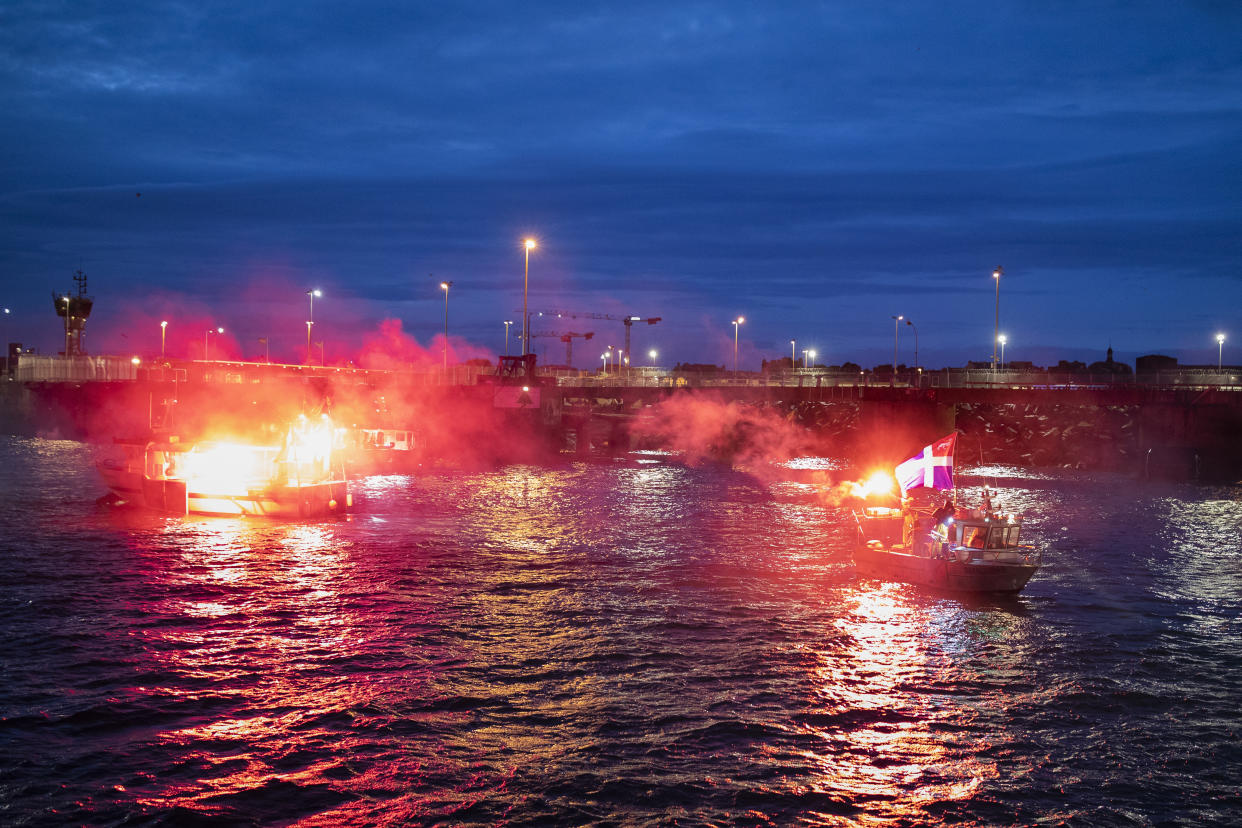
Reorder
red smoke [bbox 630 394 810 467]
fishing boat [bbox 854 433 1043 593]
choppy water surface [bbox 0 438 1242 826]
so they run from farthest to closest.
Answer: red smoke [bbox 630 394 810 467] → fishing boat [bbox 854 433 1043 593] → choppy water surface [bbox 0 438 1242 826]

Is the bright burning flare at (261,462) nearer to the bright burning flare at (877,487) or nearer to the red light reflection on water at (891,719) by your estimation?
the bright burning flare at (877,487)

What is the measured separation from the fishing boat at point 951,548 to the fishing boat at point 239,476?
33212 mm

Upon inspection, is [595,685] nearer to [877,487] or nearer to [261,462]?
[877,487]

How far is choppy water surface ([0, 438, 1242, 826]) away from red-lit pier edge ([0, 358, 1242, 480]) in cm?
3167

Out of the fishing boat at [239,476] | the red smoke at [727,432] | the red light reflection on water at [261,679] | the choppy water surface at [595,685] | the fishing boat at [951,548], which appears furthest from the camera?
the red smoke at [727,432]

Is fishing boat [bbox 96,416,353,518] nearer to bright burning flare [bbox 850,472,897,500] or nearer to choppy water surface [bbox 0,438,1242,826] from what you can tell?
choppy water surface [bbox 0,438,1242,826]

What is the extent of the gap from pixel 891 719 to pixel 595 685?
7826 mm

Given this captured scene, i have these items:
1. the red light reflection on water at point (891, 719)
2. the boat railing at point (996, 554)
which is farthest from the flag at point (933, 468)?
the red light reflection on water at point (891, 719)

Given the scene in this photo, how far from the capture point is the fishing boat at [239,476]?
2287 inches

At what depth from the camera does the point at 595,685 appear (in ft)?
90.2

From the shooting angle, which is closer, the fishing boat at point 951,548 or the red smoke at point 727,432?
the fishing boat at point 951,548

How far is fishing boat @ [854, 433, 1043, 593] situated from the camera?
38.3m

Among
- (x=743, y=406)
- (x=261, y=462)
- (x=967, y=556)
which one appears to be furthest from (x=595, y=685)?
(x=743, y=406)

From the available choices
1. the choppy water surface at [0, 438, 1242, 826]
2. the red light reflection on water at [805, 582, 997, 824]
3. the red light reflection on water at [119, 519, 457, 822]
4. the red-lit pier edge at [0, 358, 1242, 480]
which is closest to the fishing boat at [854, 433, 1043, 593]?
the choppy water surface at [0, 438, 1242, 826]
